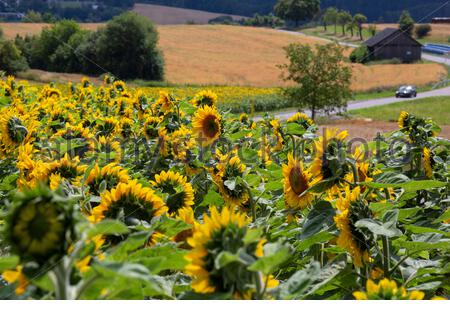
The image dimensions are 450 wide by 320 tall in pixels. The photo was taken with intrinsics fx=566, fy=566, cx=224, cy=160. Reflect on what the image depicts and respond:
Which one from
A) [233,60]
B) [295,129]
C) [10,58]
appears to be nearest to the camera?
[295,129]

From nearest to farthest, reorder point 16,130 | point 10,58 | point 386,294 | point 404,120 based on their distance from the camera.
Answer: point 386,294 → point 404,120 → point 16,130 → point 10,58

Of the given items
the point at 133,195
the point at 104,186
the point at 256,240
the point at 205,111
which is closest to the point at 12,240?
the point at 256,240

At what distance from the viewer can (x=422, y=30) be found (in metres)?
54.2

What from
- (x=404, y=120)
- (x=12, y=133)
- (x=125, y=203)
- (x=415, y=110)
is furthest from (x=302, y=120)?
(x=415, y=110)

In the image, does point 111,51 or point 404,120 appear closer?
point 404,120

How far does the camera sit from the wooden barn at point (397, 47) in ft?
165

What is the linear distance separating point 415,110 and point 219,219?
84.5ft

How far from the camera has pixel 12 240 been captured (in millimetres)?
697

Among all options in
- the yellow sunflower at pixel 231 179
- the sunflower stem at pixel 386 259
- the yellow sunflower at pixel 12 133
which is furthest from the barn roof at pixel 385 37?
the sunflower stem at pixel 386 259

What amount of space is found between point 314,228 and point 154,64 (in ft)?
123

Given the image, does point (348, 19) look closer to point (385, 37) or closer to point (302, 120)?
point (385, 37)

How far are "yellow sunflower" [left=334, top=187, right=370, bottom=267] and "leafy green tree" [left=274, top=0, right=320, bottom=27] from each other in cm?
7665

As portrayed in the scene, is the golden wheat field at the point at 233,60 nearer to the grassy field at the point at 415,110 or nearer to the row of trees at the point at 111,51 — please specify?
the row of trees at the point at 111,51

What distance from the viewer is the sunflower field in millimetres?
702
